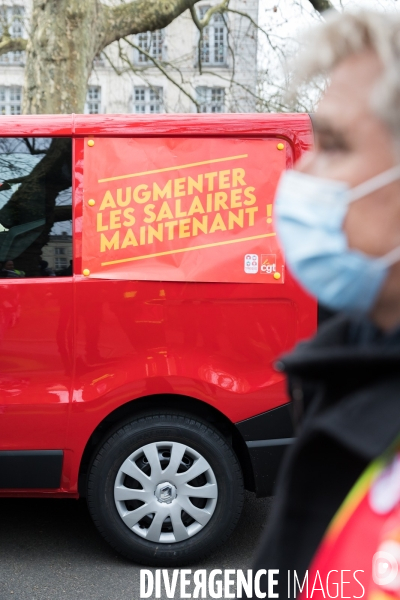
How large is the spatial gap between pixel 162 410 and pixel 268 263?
0.87 metres

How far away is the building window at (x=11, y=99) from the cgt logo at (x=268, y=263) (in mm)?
32705

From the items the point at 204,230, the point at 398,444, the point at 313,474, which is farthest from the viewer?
the point at 204,230

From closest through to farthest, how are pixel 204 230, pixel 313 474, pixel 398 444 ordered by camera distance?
1. pixel 398 444
2. pixel 313 474
3. pixel 204 230

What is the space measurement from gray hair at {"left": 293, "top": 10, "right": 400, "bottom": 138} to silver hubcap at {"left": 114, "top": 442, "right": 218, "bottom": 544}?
2.63 m

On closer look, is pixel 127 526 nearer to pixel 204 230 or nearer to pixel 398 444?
pixel 204 230

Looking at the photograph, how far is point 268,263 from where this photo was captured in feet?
11.5

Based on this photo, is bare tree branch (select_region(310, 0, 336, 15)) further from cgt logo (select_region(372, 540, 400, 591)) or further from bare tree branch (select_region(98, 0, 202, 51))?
cgt logo (select_region(372, 540, 400, 591))

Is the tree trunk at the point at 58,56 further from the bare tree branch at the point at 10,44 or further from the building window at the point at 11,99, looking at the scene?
the building window at the point at 11,99

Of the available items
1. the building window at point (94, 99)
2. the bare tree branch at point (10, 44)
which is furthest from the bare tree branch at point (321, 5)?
the building window at point (94, 99)

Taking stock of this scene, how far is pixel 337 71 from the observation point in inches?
41.7

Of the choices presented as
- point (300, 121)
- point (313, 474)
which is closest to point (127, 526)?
point (300, 121)

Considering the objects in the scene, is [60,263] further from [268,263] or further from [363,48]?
[363,48]

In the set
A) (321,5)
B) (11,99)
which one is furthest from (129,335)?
(11,99)

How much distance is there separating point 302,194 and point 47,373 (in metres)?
2.58
